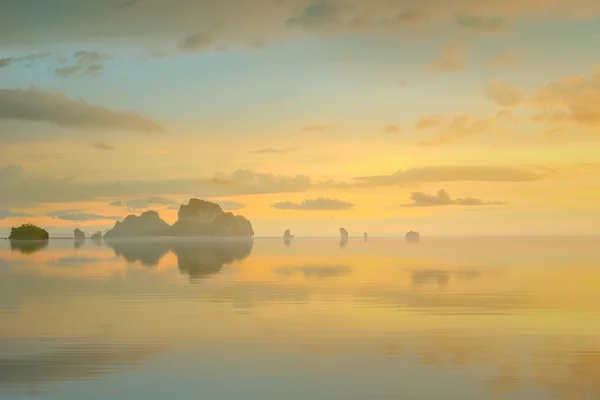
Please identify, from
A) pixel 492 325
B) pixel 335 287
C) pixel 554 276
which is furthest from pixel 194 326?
pixel 554 276

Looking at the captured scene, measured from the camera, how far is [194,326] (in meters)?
29.9

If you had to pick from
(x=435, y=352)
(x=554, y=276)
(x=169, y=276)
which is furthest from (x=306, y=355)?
(x=554, y=276)

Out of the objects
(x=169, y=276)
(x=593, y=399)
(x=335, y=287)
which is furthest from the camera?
(x=169, y=276)

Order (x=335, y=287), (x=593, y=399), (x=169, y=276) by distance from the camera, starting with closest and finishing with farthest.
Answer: (x=593, y=399) → (x=335, y=287) → (x=169, y=276)

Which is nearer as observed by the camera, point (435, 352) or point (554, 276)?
point (435, 352)

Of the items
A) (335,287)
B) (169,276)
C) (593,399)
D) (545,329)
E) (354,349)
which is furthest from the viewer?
(169,276)

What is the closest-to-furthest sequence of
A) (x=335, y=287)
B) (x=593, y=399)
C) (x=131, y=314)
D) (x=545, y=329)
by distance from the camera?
(x=593, y=399) < (x=545, y=329) < (x=131, y=314) < (x=335, y=287)

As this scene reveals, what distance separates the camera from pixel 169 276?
60.4 m

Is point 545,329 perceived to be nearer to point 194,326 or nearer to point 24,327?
point 194,326

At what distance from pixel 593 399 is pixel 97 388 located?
14.4m

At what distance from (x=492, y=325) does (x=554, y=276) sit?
112ft

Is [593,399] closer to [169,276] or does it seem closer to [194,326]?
[194,326]

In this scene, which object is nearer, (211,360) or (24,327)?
(211,360)

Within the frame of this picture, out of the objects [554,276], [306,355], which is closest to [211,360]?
[306,355]
